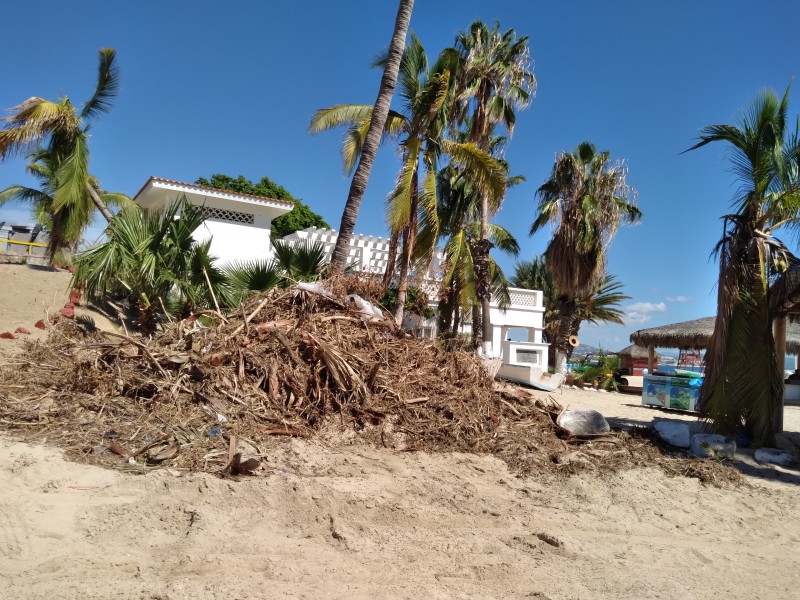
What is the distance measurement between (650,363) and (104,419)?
25.4 m

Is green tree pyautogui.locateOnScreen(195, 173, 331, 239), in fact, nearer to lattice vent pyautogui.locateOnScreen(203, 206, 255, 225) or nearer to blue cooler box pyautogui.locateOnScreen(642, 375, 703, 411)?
lattice vent pyautogui.locateOnScreen(203, 206, 255, 225)

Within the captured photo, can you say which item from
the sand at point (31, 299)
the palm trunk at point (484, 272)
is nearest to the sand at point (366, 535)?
the sand at point (31, 299)

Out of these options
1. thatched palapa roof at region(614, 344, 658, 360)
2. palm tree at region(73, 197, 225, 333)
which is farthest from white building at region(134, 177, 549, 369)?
thatched palapa roof at region(614, 344, 658, 360)

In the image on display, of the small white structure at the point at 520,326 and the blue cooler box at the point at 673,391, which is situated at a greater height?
the small white structure at the point at 520,326

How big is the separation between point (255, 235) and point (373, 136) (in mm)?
8264

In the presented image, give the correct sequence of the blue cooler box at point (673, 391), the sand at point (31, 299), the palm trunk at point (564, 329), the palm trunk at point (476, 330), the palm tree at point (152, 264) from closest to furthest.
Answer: the palm tree at point (152, 264) < the sand at point (31, 299) < the blue cooler box at point (673, 391) < the palm trunk at point (476, 330) < the palm trunk at point (564, 329)

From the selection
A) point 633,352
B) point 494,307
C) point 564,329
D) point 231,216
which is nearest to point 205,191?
point 231,216

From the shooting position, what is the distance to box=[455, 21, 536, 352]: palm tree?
18547mm

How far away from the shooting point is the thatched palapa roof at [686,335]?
23.0m

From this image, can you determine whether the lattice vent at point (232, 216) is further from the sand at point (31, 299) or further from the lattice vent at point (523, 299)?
A: the lattice vent at point (523, 299)

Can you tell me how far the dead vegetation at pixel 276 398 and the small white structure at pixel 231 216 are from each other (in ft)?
29.9

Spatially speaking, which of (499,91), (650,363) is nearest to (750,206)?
(499,91)

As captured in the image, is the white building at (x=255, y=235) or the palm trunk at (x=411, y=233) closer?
the palm trunk at (x=411, y=233)

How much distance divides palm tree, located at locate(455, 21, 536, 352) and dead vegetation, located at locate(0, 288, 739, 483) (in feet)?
32.5
